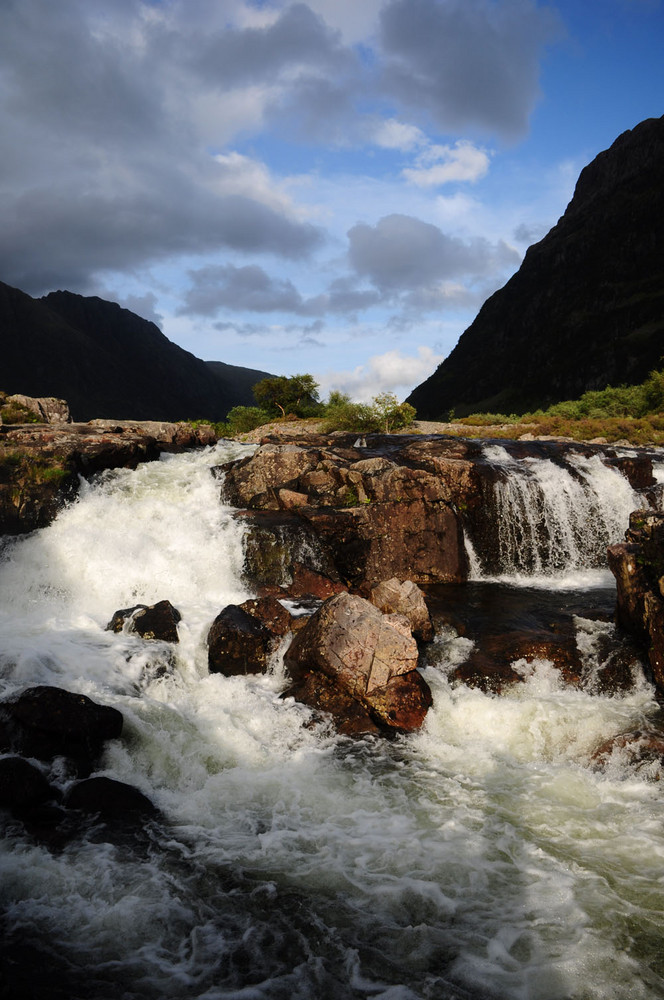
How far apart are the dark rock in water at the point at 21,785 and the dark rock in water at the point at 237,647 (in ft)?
14.3

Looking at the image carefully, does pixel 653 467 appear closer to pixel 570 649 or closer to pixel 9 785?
pixel 570 649

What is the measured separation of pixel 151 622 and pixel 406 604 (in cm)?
571

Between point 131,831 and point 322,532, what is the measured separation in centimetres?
1075

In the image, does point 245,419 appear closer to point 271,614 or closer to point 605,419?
point 605,419

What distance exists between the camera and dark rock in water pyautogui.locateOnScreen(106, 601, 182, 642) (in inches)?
484

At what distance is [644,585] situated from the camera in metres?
11.5

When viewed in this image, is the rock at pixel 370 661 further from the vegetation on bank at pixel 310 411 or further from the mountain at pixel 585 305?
the mountain at pixel 585 305

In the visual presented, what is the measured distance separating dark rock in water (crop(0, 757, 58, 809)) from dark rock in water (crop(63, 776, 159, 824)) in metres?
0.31

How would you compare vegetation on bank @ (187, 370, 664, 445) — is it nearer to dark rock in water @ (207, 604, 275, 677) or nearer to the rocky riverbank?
the rocky riverbank

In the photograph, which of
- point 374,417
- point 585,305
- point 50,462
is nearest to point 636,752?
point 50,462

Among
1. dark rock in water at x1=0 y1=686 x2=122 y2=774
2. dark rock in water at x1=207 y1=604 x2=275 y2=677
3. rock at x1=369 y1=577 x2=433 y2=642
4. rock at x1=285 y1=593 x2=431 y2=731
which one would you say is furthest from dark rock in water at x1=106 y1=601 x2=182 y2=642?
rock at x1=369 y1=577 x2=433 y2=642

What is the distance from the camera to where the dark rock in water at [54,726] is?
8.15m

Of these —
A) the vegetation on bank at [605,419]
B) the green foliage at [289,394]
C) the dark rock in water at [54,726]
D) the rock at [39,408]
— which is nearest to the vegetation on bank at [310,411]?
the green foliage at [289,394]

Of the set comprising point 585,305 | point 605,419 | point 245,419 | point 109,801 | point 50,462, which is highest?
point 585,305
